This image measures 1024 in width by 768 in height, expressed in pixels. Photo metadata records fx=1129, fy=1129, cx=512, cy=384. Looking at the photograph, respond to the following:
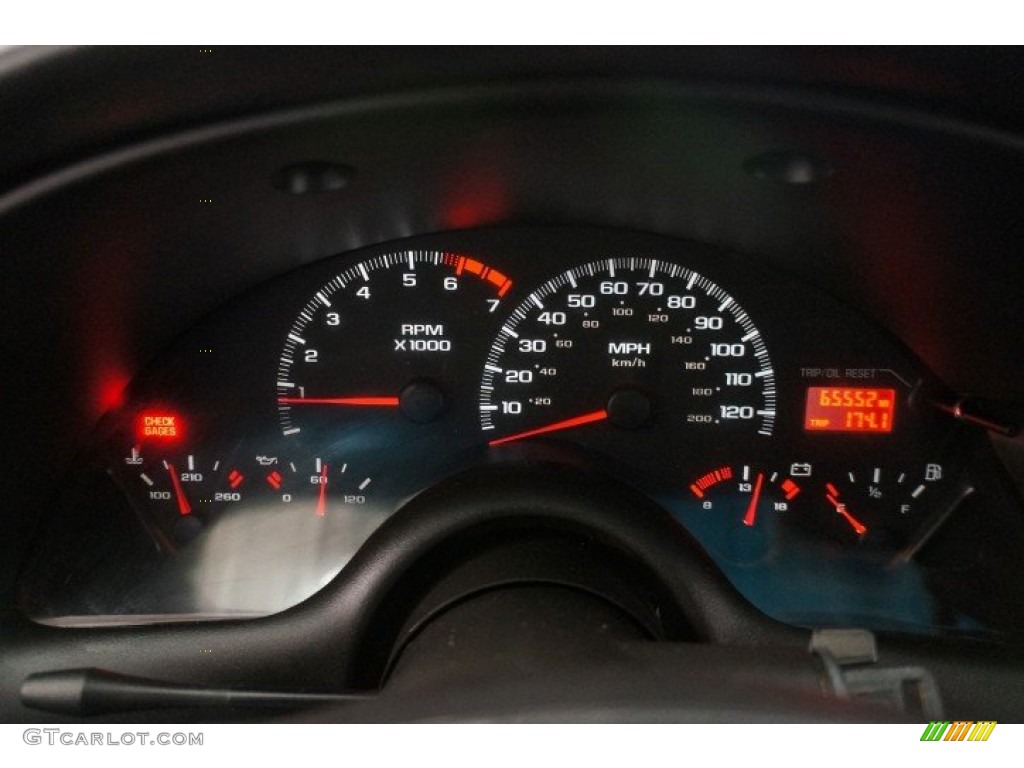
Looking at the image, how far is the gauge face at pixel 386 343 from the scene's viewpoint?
2.44 m

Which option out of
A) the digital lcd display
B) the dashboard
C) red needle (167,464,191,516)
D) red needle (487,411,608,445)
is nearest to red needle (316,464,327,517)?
the dashboard

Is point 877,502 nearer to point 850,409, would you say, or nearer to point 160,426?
point 850,409

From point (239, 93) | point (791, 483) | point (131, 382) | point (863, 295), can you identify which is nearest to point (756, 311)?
point (863, 295)

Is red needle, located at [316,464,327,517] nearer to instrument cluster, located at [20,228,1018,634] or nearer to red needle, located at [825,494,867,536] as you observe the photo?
instrument cluster, located at [20,228,1018,634]

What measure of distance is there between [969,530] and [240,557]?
157 centimetres

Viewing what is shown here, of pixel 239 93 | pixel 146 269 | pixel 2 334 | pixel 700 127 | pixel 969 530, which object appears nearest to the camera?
pixel 239 93

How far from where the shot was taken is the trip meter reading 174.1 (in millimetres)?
2424

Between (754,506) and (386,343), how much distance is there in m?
0.87

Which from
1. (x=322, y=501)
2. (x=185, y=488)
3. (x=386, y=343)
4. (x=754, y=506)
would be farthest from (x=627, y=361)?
(x=185, y=488)

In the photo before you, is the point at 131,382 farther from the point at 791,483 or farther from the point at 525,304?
the point at 791,483

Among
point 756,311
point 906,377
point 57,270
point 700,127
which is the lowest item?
point 906,377

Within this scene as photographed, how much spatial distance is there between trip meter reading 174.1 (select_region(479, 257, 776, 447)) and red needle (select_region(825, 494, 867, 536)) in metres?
0.20

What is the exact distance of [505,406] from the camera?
2463mm

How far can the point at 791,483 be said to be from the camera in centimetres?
245
